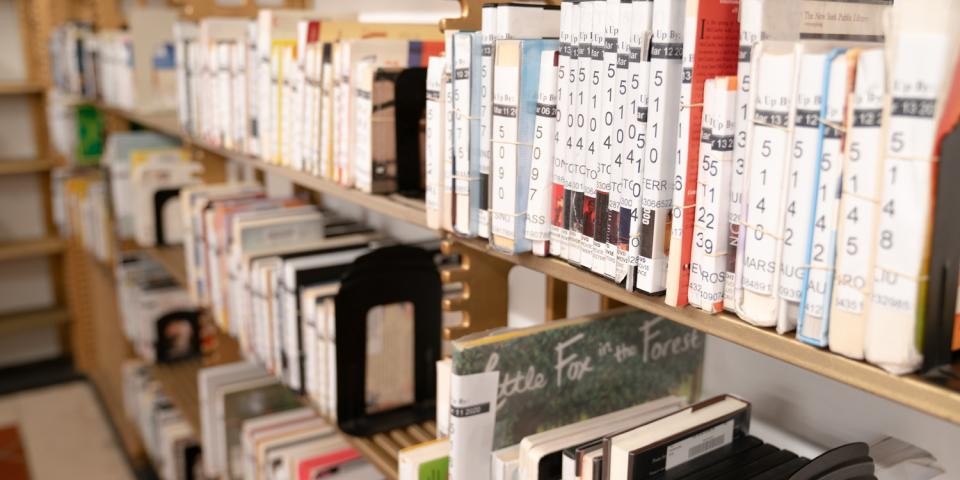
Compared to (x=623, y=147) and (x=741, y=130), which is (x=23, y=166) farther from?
(x=741, y=130)

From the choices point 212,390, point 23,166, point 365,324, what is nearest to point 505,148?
point 365,324

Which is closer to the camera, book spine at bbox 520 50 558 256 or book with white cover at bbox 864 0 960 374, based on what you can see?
book with white cover at bbox 864 0 960 374

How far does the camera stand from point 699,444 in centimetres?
92

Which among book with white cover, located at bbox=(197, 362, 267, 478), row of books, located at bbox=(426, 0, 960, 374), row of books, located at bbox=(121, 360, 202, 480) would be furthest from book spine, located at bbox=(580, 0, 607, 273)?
row of books, located at bbox=(121, 360, 202, 480)

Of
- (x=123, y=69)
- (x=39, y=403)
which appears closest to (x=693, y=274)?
(x=123, y=69)

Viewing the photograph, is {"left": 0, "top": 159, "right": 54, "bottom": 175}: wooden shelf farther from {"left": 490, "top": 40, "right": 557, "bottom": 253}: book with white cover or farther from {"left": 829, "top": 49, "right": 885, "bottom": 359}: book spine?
{"left": 829, "top": 49, "right": 885, "bottom": 359}: book spine

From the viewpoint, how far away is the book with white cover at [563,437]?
971mm

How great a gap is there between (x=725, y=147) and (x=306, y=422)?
55.6 inches

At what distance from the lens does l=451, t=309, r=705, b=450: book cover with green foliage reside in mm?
1059

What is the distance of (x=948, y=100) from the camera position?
0.57 meters

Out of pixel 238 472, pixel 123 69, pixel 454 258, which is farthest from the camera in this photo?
pixel 123 69

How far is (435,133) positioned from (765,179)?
52 cm

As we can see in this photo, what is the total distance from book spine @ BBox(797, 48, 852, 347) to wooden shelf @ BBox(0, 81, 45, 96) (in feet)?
12.7

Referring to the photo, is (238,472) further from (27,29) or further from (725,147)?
(27,29)
